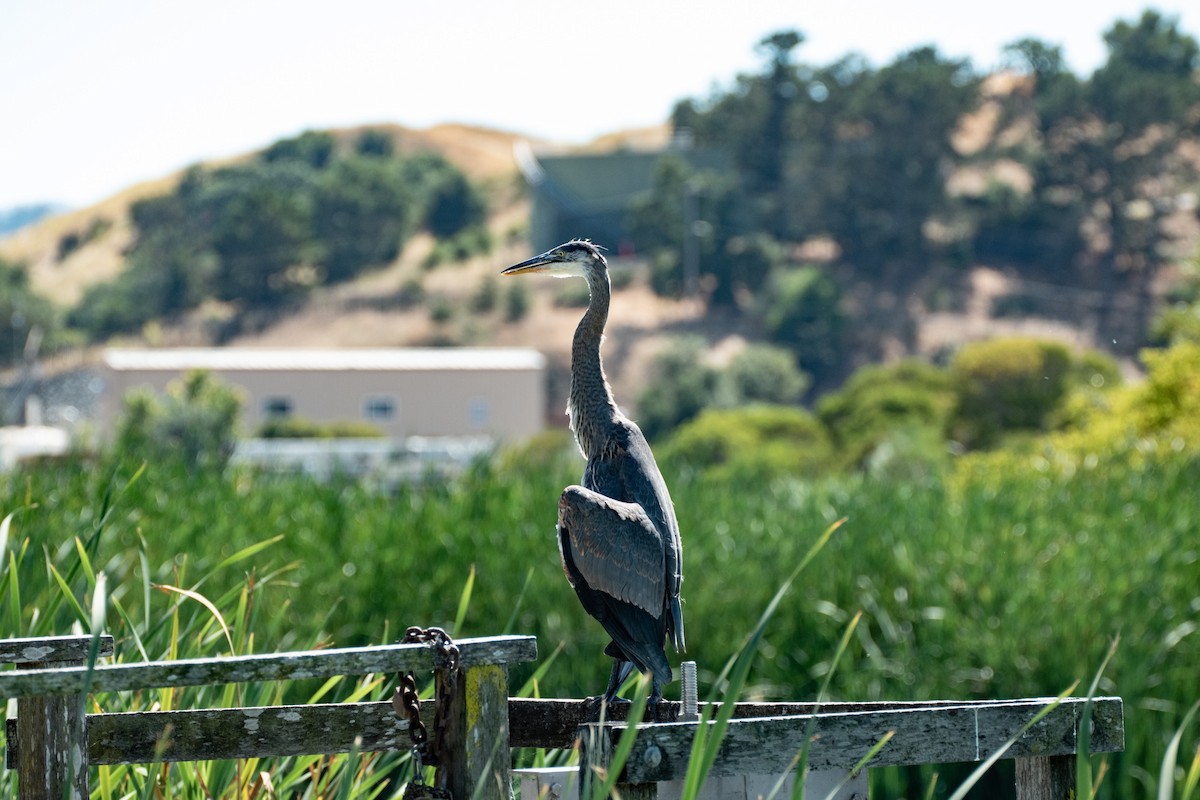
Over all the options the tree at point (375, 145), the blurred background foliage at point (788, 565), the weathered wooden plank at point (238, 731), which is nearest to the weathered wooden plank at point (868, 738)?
the weathered wooden plank at point (238, 731)

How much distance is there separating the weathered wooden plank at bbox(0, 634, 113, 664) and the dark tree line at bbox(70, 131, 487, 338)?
79928 mm

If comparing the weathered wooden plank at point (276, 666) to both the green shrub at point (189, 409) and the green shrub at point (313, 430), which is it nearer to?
the green shrub at point (189, 409)

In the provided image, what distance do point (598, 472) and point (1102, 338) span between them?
2749 inches

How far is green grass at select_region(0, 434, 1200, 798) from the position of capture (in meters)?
8.45

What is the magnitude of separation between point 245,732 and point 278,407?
5535 cm

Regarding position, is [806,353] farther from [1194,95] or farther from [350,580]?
[350,580]

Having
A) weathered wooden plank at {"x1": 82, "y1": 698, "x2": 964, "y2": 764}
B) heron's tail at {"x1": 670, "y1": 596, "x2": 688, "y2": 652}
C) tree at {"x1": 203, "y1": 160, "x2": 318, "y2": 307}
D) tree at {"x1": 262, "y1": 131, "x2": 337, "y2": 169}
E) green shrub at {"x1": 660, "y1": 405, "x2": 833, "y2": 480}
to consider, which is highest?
tree at {"x1": 262, "y1": 131, "x2": 337, "y2": 169}

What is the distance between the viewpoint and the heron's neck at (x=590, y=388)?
2.66 metres

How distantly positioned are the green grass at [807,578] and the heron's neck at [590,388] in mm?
4730

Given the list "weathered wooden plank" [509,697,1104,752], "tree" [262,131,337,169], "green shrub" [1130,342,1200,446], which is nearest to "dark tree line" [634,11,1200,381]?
"green shrub" [1130,342,1200,446]

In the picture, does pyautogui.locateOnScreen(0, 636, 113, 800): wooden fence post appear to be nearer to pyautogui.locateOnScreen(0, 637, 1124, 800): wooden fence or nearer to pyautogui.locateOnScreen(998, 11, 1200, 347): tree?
pyautogui.locateOnScreen(0, 637, 1124, 800): wooden fence

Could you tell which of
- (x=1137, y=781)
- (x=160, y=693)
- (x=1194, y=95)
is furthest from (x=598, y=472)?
(x=1194, y=95)

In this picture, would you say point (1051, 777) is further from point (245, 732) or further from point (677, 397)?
point (677, 397)

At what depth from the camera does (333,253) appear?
86.4 m
